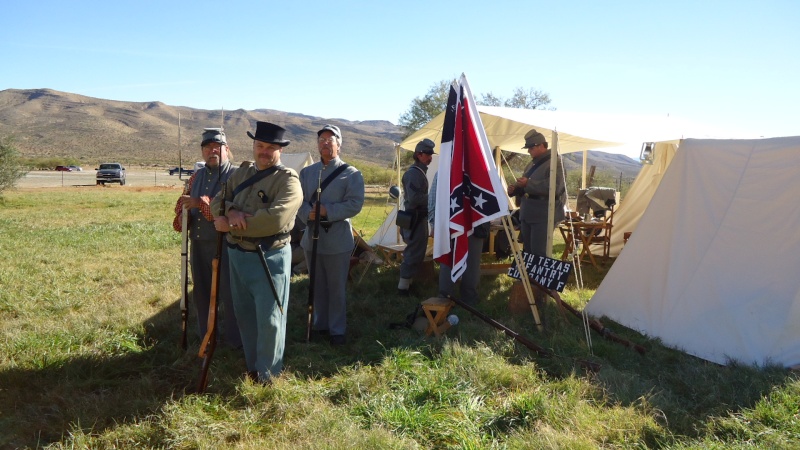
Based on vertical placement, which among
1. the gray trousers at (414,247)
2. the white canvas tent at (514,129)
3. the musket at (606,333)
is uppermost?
the white canvas tent at (514,129)

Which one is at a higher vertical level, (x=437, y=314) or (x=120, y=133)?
(x=120, y=133)

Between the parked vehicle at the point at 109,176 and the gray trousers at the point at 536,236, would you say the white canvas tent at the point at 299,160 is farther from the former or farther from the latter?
the parked vehicle at the point at 109,176

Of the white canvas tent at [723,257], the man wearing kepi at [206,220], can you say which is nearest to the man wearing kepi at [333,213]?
the man wearing kepi at [206,220]

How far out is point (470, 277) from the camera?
5.55 m

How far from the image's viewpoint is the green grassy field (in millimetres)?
2959

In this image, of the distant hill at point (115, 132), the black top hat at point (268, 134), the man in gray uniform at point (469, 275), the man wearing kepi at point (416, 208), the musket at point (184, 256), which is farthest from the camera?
the distant hill at point (115, 132)

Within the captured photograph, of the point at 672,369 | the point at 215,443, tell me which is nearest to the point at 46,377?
the point at 215,443

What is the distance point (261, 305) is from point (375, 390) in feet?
3.13

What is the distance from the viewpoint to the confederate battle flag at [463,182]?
13.9ft

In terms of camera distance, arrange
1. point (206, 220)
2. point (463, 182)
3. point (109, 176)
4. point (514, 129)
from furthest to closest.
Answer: point (109, 176) → point (514, 129) → point (463, 182) → point (206, 220)

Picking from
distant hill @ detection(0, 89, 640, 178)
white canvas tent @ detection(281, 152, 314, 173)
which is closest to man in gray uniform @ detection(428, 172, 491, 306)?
white canvas tent @ detection(281, 152, 314, 173)

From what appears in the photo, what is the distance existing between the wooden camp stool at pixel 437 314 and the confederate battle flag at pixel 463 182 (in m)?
0.38

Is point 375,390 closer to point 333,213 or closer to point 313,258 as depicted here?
point 313,258

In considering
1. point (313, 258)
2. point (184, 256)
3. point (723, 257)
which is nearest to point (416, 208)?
point (313, 258)
